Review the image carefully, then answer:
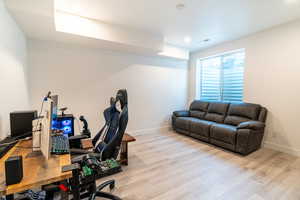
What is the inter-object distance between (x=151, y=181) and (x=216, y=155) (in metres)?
1.54

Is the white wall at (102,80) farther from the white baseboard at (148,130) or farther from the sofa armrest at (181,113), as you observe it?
the sofa armrest at (181,113)

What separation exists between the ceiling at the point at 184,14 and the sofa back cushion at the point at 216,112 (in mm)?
1820

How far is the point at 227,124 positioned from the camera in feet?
11.5

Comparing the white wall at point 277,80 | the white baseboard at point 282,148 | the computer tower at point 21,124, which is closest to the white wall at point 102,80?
the computer tower at point 21,124

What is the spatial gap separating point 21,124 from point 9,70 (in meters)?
0.75

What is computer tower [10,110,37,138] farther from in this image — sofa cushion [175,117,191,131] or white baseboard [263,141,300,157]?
white baseboard [263,141,300,157]

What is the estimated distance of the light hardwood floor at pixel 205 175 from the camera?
1769 mm

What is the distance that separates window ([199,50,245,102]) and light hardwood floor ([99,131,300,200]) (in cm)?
166

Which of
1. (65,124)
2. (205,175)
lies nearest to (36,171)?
(65,124)

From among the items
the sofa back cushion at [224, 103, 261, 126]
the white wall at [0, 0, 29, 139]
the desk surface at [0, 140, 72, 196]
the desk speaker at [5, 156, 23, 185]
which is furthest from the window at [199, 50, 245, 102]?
the white wall at [0, 0, 29, 139]

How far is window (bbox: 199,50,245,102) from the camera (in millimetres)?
3846

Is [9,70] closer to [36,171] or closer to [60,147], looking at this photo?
[60,147]

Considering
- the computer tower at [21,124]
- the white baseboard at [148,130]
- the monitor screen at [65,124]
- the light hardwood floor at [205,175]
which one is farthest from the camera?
the white baseboard at [148,130]

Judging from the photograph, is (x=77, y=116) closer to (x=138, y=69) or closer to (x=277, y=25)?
(x=138, y=69)
